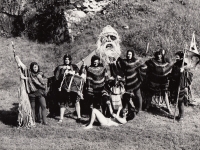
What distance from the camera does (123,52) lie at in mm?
11719

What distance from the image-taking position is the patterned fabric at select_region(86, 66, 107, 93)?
7.51 meters

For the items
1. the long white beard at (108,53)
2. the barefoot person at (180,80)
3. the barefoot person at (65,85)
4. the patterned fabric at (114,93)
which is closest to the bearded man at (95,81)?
the patterned fabric at (114,93)

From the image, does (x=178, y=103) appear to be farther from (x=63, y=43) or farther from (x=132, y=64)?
(x=63, y=43)

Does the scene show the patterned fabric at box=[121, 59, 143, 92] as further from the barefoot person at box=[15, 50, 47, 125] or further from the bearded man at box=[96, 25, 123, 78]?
the barefoot person at box=[15, 50, 47, 125]

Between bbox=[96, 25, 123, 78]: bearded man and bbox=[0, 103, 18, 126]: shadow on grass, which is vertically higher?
bbox=[96, 25, 123, 78]: bearded man

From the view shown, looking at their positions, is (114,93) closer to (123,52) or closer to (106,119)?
(106,119)

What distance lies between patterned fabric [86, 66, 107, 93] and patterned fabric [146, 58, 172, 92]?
1.18 metres

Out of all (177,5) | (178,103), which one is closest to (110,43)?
(178,103)

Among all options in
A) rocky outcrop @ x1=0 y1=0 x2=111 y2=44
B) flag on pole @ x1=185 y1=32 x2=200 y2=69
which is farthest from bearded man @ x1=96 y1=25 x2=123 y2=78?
rocky outcrop @ x1=0 y1=0 x2=111 y2=44

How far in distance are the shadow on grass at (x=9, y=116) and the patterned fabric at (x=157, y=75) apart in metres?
3.55

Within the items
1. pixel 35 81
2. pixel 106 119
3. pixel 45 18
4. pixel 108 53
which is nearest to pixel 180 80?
pixel 106 119

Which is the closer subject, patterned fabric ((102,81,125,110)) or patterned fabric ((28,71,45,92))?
patterned fabric ((28,71,45,92))

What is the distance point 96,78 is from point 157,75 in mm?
1554

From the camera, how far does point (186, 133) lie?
7148 mm
